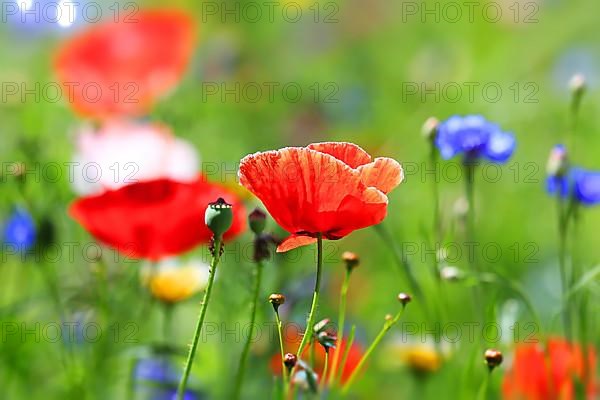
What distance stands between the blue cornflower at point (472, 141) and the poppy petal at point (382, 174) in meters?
0.28

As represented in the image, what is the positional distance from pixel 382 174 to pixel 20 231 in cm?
56

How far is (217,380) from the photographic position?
39.9 inches

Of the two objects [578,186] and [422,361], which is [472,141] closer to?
[578,186]

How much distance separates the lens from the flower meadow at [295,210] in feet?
2.47

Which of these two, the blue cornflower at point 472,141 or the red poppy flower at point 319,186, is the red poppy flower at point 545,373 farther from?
the red poppy flower at point 319,186

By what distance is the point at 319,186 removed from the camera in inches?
22.2

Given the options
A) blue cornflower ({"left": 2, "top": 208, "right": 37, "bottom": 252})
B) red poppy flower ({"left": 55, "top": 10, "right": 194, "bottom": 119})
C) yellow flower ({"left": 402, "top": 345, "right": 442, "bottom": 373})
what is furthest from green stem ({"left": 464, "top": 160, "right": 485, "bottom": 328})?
red poppy flower ({"left": 55, "top": 10, "right": 194, "bottom": 119})

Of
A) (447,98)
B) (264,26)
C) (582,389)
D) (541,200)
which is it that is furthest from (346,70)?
(582,389)

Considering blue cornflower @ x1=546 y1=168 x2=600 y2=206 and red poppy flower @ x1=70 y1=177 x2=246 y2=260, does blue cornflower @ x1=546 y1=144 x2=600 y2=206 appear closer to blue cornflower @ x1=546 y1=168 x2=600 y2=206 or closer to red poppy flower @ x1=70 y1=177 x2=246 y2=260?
blue cornflower @ x1=546 y1=168 x2=600 y2=206

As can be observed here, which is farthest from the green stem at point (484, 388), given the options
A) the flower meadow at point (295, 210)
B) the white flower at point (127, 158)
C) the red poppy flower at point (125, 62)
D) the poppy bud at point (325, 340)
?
the red poppy flower at point (125, 62)

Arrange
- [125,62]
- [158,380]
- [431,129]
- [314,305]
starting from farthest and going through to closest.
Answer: [125,62]
[158,380]
[431,129]
[314,305]

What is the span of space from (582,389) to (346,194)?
35 centimetres

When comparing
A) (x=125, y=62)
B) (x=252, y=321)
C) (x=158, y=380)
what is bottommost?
(x=158, y=380)

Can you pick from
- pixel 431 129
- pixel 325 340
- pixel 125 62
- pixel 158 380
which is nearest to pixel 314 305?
pixel 325 340
